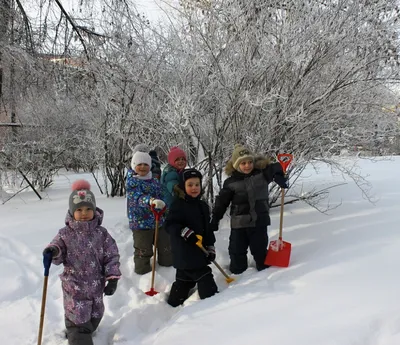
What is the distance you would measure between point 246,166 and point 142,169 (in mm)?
1113

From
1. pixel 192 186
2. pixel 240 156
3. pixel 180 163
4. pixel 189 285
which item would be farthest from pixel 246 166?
pixel 189 285

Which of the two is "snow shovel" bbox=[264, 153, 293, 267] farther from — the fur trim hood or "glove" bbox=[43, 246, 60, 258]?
"glove" bbox=[43, 246, 60, 258]

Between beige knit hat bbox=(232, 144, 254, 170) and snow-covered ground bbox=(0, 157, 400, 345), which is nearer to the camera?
snow-covered ground bbox=(0, 157, 400, 345)

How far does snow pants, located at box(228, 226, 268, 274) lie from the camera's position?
3979 millimetres

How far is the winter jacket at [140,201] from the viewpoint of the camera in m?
4.06

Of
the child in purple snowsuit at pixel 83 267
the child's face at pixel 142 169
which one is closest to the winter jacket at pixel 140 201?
the child's face at pixel 142 169

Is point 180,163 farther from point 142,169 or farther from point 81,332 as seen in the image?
point 81,332

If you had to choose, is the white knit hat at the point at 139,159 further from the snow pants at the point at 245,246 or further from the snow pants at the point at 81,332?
the snow pants at the point at 81,332

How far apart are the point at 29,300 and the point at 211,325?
70.6 inches

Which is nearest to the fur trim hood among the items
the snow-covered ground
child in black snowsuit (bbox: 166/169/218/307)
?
child in black snowsuit (bbox: 166/169/218/307)

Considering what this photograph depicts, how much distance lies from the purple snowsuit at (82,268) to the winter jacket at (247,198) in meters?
1.32

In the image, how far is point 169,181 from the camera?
167 inches

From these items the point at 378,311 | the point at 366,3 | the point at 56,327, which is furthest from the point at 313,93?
the point at 56,327

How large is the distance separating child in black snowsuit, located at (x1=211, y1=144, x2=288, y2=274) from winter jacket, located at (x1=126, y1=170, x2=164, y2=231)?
2.33 feet
